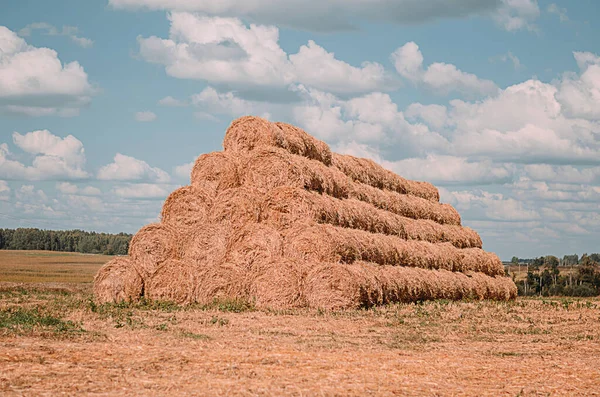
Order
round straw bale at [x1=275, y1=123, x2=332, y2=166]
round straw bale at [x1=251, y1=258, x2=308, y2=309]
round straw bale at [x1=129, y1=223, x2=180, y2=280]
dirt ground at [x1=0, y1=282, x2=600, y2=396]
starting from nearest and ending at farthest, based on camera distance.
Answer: dirt ground at [x1=0, y1=282, x2=600, y2=396] → round straw bale at [x1=251, y1=258, x2=308, y2=309] → round straw bale at [x1=129, y1=223, x2=180, y2=280] → round straw bale at [x1=275, y1=123, x2=332, y2=166]

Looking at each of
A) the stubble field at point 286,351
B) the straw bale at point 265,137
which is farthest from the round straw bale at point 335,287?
the straw bale at point 265,137

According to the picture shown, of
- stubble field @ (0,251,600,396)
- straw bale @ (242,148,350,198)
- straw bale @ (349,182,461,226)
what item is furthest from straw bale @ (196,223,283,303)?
straw bale @ (349,182,461,226)

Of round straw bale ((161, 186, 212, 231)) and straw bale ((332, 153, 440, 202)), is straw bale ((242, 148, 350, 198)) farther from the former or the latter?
straw bale ((332, 153, 440, 202))

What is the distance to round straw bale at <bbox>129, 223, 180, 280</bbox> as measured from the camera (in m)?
19.6

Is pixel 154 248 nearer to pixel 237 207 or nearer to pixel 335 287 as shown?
pixel 237 207

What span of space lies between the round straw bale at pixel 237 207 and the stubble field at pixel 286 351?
8.08 ft

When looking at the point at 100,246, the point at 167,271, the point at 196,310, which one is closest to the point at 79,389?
the point at 196,310

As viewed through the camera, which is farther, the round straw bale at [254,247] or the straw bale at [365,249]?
the round straw bale at [254,247]

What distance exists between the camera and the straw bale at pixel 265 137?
2027cm

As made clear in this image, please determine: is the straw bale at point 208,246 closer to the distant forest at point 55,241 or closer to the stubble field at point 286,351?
the stubble field at point 286,351

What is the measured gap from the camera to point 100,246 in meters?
94.5

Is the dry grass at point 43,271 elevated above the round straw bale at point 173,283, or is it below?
below

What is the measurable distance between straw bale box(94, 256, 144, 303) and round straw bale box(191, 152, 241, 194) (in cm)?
294

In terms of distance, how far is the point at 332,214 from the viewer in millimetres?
19375
